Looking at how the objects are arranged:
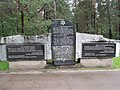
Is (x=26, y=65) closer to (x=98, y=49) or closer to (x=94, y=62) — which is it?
(x=94, y=62)

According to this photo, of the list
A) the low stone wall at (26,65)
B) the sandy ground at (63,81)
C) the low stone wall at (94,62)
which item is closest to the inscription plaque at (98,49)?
the low stone wall at (94,62)

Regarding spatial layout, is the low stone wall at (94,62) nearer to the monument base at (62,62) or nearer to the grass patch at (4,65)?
the monument base at (62,62)

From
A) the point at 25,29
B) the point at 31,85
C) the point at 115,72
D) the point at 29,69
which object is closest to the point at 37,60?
the point at 29,69

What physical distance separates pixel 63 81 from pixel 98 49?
9.78 ft

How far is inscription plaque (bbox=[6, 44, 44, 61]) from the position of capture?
9.63 metres

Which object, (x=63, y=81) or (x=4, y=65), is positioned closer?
(x=63, y=81)

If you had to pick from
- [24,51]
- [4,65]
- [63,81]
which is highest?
[24,51]

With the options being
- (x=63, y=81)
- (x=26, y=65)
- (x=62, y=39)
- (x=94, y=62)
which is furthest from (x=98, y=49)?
(x=26, y=65)

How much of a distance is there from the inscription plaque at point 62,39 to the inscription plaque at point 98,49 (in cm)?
59

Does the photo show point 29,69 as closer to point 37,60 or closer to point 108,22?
point 37,60

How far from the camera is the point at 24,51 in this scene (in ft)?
31.7

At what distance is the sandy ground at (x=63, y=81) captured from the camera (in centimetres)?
702

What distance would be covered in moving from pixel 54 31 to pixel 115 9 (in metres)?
23.6

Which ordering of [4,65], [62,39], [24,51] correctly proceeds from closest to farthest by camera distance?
[24,51] → [62,39] → [4,65]
